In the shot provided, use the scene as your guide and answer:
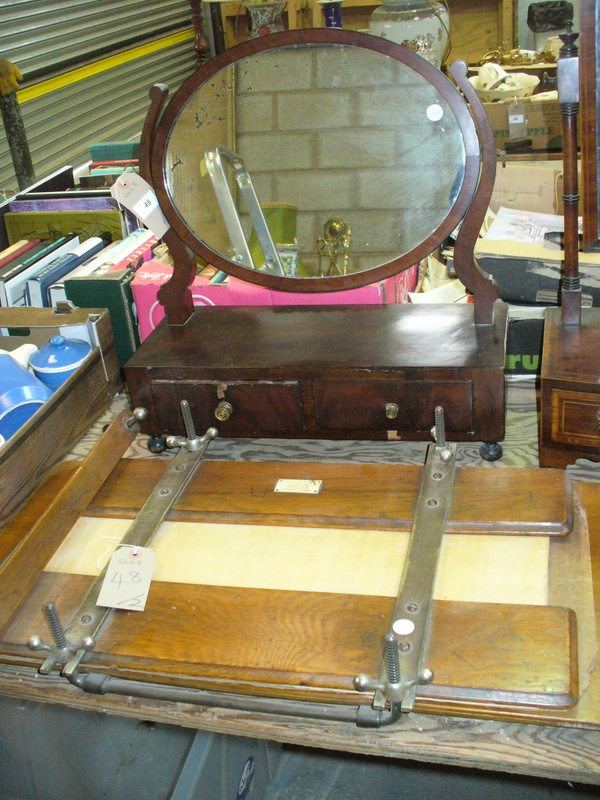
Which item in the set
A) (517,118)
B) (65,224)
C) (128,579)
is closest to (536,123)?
(517,118)

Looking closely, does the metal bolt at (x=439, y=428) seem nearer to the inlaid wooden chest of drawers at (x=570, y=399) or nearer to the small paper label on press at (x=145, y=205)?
the inlaid wooden chest of drawers at (x=570, y=399)

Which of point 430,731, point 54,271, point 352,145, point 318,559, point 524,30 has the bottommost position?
point 430,731

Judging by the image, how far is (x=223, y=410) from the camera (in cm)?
130

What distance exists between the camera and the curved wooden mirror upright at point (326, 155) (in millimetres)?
1231

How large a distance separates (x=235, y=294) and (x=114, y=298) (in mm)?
263

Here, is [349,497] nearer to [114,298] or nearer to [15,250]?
[114,298]

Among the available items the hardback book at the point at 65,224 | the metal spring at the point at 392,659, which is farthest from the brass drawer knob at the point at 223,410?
the hardback book at the point at 65,224

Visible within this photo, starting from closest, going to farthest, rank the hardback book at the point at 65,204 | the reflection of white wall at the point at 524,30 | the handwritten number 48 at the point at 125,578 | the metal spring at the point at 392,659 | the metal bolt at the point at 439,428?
1. the metal spring at the point at 392,659
2. the handwritten number 48 at the point at 125,578
3. the metal bolt at the point at 439,428
4. the hardback book at the point at 65,204
5. the reflection of white wall at the point at 524,30

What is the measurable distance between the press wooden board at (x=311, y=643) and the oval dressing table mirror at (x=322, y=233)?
38cm

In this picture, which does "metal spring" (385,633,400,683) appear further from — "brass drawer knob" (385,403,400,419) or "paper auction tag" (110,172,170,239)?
"paper auction tag" (110,172,170,239)

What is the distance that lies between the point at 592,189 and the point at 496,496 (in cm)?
50

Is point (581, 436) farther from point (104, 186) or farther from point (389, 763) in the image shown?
point (104, 186)

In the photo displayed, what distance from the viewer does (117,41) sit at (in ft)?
11.7

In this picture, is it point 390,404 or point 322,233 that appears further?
point 322,233
